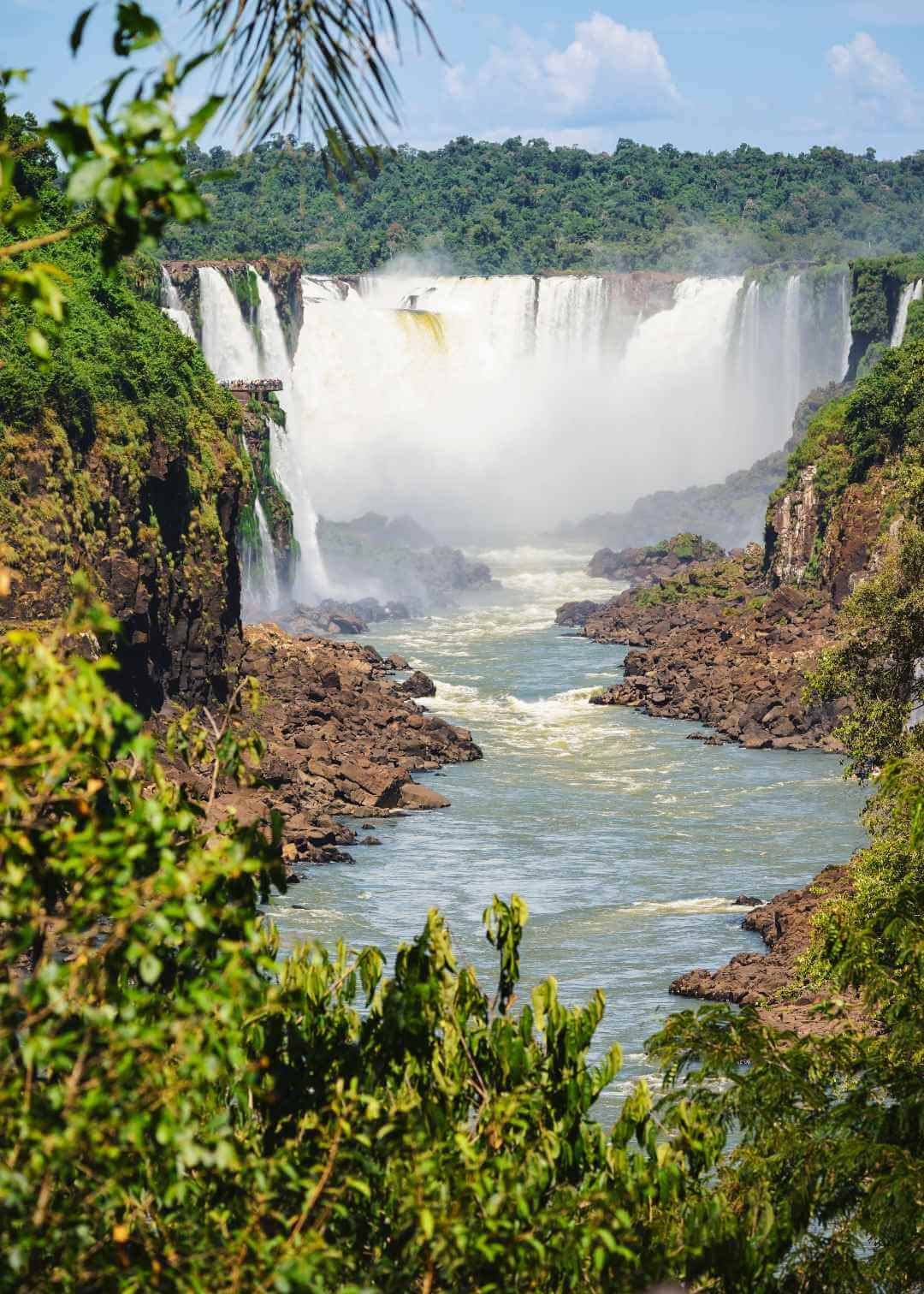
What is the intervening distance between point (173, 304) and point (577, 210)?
66.6 meters

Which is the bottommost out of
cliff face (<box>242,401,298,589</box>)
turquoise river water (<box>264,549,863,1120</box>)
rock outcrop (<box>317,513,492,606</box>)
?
turquoise river water (<box>264,549,863,1120</box>)

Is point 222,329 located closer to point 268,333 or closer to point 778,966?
point 268,333

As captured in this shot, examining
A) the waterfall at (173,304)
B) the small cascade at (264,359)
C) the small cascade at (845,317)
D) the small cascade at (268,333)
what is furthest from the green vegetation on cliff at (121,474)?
the small cascade at (845,317)

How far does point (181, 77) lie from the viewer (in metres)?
4.96

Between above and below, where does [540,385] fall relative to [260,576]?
above

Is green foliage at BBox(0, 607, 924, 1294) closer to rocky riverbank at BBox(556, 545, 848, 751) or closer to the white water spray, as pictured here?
rocky riverbank at BBox(556, 545, 848, 751)

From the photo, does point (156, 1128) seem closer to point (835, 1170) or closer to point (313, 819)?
point (835, 1170)

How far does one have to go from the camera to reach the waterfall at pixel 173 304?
67.6 metres

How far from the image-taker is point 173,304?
68.6 meters

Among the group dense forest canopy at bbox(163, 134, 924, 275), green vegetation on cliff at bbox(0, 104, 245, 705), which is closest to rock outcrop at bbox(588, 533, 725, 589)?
green vegetation on cliff at bbox(0, 104, 245, 705)

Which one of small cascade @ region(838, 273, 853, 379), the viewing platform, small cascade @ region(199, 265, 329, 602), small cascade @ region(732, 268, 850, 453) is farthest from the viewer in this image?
small cascade @ region(732, 268, 850, 453)

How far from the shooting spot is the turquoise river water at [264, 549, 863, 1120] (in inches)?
1046

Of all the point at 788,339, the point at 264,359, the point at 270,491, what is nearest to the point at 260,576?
the point at 270,491

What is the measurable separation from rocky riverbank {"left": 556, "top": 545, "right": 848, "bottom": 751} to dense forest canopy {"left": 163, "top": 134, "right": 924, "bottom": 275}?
4926 cm
